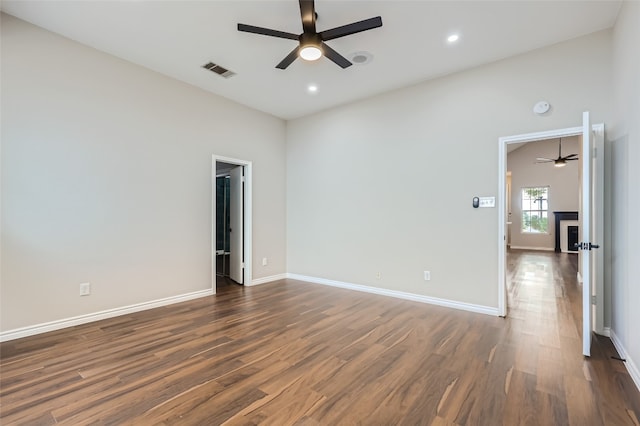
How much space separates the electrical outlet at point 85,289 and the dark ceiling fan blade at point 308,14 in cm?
368

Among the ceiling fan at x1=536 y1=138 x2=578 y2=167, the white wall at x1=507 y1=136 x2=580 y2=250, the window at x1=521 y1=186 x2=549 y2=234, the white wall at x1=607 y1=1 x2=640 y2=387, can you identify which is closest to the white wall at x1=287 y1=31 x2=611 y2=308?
the white wall at x1=607 y1=1 x2=640 y2=387

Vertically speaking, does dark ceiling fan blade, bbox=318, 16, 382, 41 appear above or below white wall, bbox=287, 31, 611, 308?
above

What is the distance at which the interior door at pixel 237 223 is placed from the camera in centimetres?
544

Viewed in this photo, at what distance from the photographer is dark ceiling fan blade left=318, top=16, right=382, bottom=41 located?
2461 millimetres

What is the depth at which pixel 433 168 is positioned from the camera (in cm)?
426

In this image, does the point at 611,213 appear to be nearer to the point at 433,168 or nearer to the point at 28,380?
the point at 433,168

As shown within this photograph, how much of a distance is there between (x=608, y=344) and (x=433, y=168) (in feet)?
8.64

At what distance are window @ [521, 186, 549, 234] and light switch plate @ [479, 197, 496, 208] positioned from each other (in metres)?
8.77

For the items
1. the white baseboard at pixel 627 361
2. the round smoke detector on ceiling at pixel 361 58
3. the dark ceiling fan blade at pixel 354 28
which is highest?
the round smoke detector on ceiling at pixel 361 58

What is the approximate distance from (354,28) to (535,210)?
11090 millimetres

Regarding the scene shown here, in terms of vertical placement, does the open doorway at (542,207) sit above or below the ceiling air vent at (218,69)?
below

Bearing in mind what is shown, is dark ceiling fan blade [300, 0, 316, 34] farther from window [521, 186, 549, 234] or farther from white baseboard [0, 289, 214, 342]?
window [521, 186, 549, 234]

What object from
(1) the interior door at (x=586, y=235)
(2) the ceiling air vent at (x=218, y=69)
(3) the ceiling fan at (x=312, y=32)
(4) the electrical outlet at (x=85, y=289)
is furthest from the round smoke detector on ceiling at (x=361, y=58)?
(4) the electrical outlet at (x=85, y=289)

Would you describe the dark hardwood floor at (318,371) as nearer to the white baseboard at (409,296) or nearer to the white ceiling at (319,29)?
the white baseboard at (409,296)
